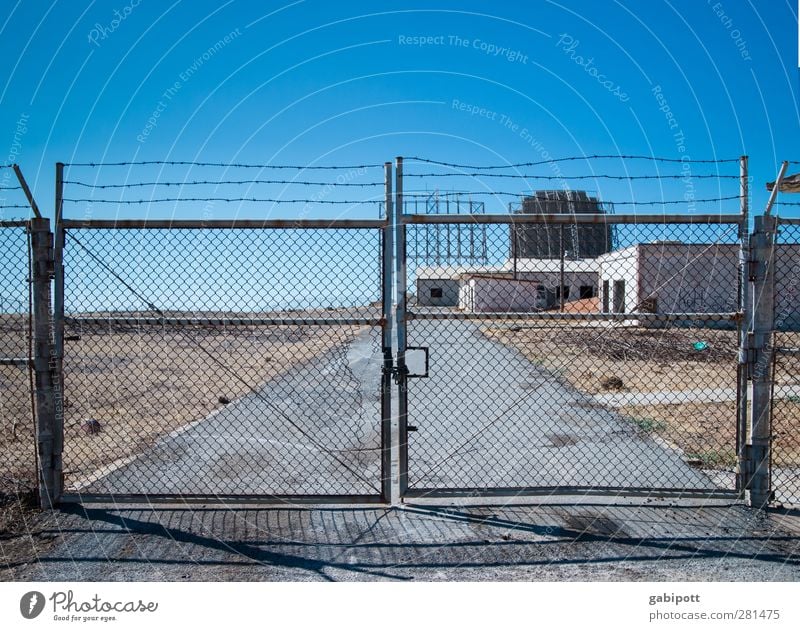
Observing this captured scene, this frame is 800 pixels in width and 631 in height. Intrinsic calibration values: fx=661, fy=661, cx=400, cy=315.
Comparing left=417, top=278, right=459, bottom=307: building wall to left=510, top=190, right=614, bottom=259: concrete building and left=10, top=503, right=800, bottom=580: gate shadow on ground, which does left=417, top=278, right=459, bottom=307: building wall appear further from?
left=10, top=503, right=800, bottom=580: gate shadow on ground

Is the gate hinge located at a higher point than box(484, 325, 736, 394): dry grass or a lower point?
higher

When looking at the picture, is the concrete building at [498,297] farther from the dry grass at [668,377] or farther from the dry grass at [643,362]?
the dry grass at [643,362]

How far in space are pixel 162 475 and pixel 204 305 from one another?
162cm

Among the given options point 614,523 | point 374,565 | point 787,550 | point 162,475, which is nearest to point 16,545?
point 162,475

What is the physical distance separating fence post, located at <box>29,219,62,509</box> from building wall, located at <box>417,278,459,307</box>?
5157 centimetres

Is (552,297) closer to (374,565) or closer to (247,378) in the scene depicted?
(247,378)

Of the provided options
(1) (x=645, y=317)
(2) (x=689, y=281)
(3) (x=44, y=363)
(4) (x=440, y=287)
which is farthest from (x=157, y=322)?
(4) (x=440, y=287)

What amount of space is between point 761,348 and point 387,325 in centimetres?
292

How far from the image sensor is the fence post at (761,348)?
202 inches

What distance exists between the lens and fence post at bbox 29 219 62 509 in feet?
16.9

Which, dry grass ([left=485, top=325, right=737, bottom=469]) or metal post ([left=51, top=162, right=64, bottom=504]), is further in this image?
dry grass ([left=485, top=325, right=737, bottom=469])

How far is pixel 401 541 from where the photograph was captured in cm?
461

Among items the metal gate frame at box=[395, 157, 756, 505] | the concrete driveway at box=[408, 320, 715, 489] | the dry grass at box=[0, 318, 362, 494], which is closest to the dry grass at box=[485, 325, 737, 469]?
the concrete driveway at box=[408, 320, 715, 489]

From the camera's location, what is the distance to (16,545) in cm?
457
